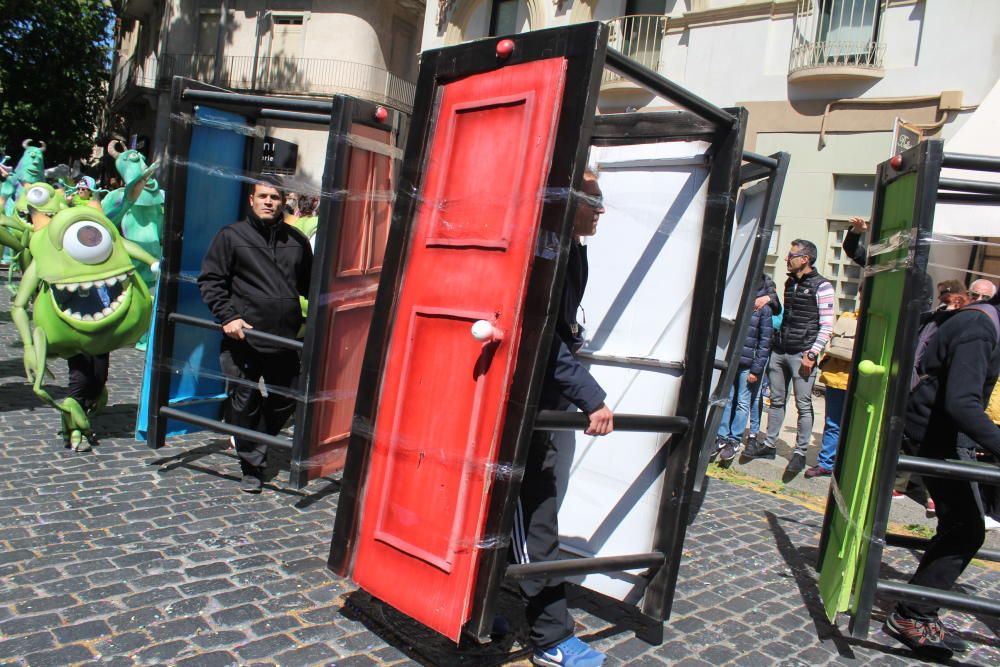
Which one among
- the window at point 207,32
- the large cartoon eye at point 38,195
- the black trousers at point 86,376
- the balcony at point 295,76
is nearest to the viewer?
the black trousers at point 86,376

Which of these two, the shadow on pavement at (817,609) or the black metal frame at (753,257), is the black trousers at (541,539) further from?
the black metal frame at (753,257)

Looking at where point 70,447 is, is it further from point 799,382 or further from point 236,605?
point 799,382

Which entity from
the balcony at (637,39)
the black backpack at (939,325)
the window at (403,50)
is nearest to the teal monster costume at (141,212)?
the black backpack at (939,325)

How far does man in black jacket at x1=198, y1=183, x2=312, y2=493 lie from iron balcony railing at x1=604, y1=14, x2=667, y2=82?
11.2 meters

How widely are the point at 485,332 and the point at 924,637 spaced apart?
8.30 ft

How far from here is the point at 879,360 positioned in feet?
11.4

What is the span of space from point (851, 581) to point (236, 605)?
102 inches

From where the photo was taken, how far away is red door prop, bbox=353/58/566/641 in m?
2.72

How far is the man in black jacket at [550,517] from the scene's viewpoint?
305 cm

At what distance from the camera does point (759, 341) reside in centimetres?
721

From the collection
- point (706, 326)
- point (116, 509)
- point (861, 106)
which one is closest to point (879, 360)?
point (706, 326)

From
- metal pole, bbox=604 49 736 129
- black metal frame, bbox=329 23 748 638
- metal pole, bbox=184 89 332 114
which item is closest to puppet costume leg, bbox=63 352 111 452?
metal pole, bbox=184 89 332 114

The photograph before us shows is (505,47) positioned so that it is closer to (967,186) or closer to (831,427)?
(967,186)

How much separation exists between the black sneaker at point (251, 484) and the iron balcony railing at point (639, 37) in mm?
11807
